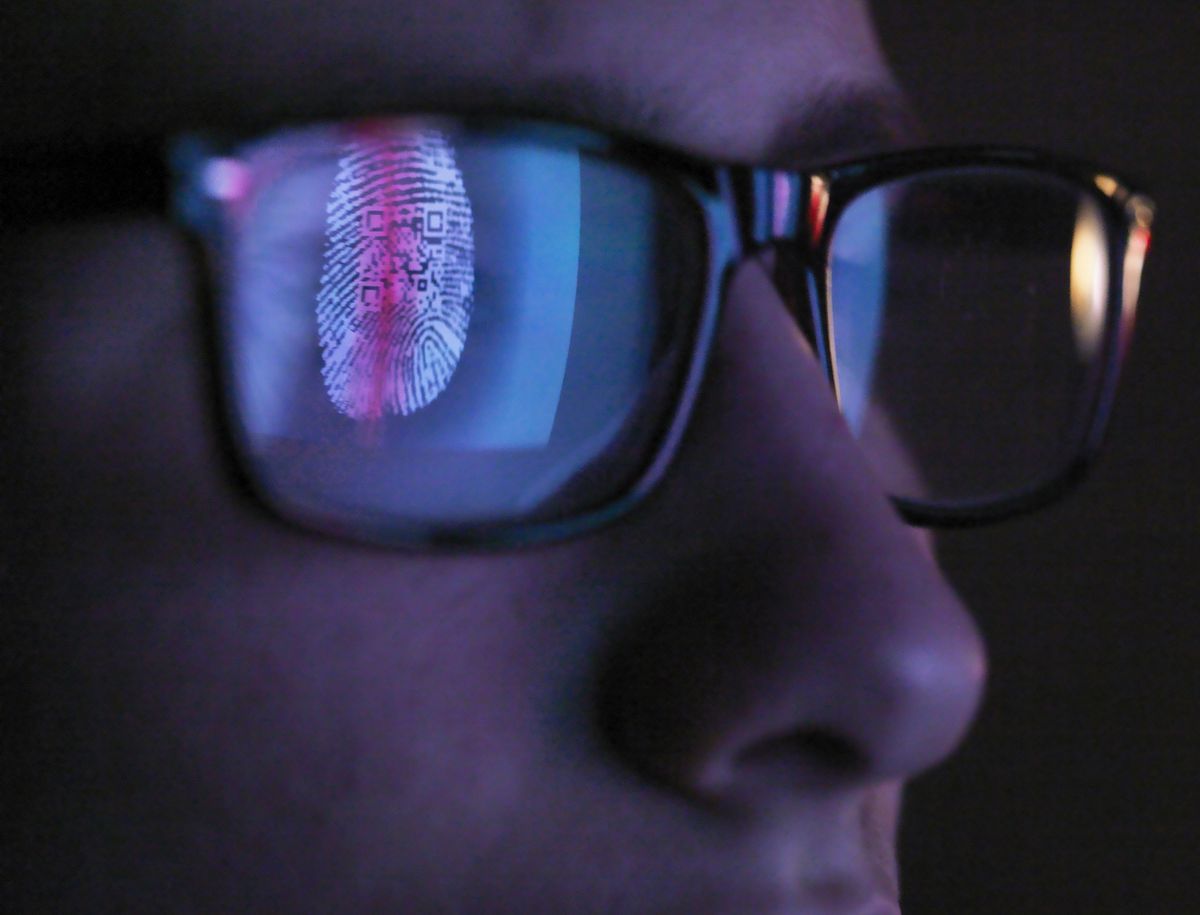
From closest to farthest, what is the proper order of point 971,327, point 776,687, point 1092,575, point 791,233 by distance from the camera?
1. point 776,687
2. point 791,233
3. point 971,327
4. point 1092,575

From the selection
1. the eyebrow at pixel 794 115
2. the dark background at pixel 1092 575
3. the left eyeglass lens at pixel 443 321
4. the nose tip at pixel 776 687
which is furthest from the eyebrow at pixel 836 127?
the dark background at pixel 1092 575

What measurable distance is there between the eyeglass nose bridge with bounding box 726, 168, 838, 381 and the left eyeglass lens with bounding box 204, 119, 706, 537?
44 millimetres

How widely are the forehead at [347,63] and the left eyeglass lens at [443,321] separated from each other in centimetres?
3

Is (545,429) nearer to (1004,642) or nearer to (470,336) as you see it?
(470,336)

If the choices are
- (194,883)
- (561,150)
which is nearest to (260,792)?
(194,883)

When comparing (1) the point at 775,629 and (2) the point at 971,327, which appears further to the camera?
(2) the point at 971,327

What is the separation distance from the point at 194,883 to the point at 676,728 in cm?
24

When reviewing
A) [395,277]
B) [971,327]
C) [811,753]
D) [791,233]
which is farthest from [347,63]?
[971,327]

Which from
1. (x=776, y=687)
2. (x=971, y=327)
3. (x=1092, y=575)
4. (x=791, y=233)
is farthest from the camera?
(x=1092, y=575)

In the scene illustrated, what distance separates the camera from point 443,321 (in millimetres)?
520

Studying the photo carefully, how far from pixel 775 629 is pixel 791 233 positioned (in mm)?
249

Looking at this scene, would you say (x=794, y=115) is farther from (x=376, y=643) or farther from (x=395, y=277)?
(x=376, y=643)

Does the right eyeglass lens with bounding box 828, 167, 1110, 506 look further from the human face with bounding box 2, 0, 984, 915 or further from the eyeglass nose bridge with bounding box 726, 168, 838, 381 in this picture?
the human face with bounding box 2, 0, 984, 915

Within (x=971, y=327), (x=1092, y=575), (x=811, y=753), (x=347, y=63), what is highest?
(x=347, y=63)
